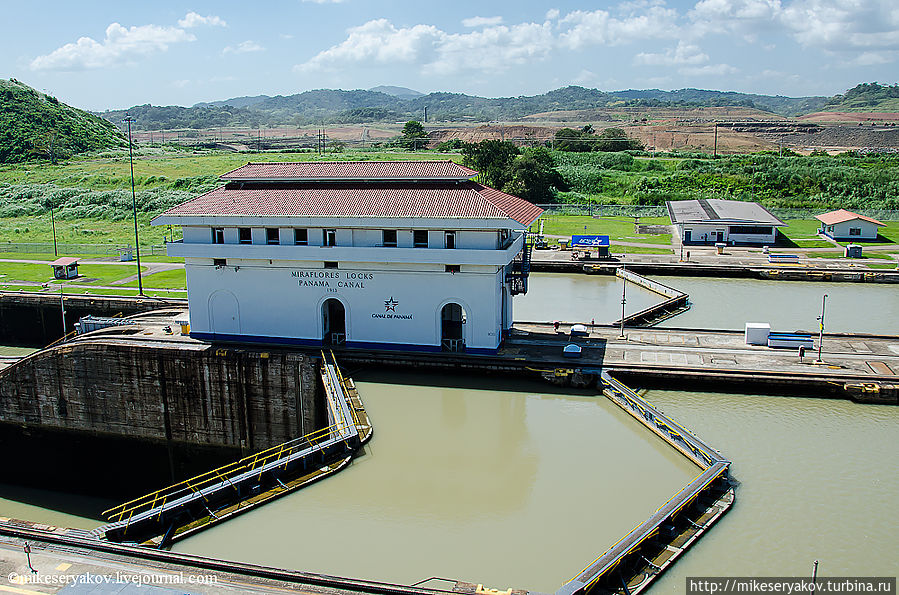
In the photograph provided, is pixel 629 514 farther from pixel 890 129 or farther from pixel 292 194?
pixel 890 129

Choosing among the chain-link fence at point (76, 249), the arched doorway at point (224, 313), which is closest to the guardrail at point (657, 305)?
the arched doorway at point (224, 313)

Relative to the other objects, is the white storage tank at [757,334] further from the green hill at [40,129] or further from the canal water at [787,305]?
the green hill at [40,129]

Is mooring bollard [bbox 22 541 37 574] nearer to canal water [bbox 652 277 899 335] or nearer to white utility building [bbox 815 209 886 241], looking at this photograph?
canal water [bbox 652 277 899 335]

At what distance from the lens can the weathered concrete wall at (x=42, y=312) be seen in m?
42.7

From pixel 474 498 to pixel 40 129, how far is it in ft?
455

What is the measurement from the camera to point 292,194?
3064cm

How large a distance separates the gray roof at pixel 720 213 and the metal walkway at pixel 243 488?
44916 millimetres

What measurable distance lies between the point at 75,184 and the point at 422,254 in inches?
3492

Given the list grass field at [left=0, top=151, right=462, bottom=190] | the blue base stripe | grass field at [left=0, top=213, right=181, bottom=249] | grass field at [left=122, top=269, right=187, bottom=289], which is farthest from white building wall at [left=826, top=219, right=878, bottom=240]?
grass field at [left=0, top=151, right=462, bottom=190]

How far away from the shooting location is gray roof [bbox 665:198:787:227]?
196ft

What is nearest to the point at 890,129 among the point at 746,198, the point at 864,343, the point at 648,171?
the point at 648,171

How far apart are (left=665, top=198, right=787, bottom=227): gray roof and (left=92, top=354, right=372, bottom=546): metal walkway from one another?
44916 mm

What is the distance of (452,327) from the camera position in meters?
29.6

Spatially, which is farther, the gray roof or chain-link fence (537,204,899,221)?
chain-link fence (537,204,899,221)
